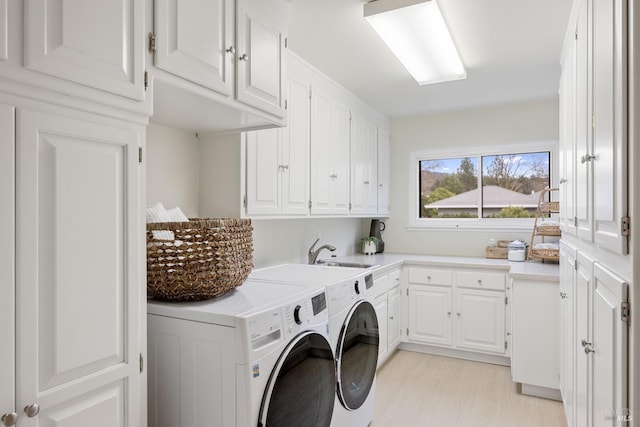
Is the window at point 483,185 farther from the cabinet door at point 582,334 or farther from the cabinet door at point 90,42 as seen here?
the cabinet door at point 90,42

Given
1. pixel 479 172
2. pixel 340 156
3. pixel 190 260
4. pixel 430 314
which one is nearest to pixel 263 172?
pixel 190 260

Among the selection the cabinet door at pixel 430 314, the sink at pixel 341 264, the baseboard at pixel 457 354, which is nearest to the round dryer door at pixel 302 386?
the sink at pixel 341 264

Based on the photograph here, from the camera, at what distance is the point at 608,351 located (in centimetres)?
113

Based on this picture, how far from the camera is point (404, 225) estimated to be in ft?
14.0

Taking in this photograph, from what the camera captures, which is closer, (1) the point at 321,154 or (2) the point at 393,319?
(1) the point at 321,154

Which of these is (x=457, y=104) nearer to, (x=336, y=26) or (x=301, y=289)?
(x=336, y=26)

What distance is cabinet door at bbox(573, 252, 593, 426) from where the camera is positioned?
1459 millimetres

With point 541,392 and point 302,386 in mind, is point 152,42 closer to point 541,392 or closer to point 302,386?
point 302,386

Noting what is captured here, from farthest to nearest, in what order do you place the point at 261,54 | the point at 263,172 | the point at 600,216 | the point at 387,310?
the point at 387,310 < the point at 263,172 < the point at 261,54 < the point at 600,216
